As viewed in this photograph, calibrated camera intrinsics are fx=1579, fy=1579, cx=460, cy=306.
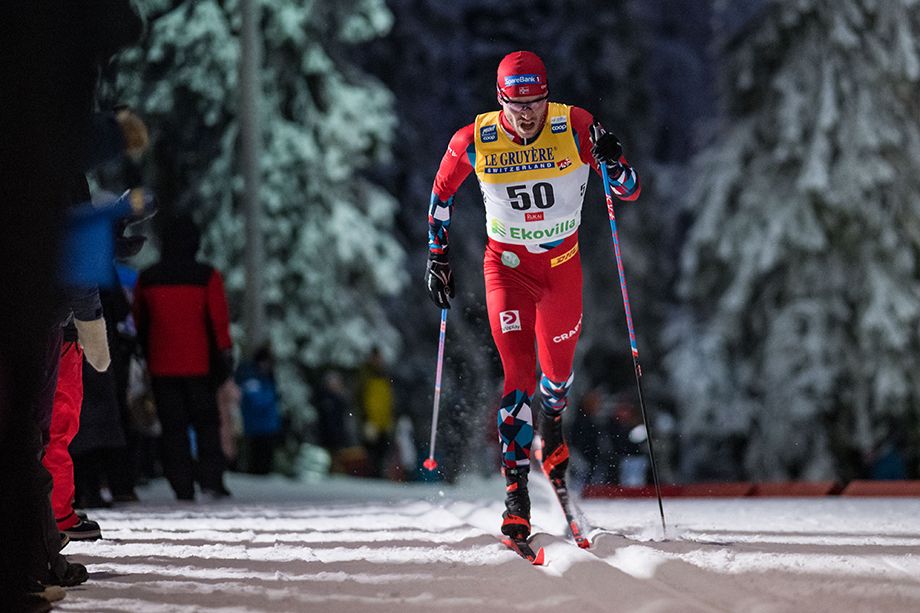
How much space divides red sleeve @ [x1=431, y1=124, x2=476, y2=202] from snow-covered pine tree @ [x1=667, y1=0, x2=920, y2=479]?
1246cm

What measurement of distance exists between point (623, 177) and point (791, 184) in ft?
42.4

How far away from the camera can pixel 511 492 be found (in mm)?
7031

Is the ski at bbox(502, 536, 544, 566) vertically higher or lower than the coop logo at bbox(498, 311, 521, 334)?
lower

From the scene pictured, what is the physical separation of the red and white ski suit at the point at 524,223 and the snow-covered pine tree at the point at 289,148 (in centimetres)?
1272

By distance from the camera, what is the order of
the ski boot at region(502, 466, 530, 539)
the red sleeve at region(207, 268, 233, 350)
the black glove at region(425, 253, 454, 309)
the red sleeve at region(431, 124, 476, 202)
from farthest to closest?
the red sleeve at region(207, 268, 233, 350) → the black glove at region(425, 253, 454, 309) → the red sleeve at region(431, 124, 476, 202) → the ski boot at region(502, 466, 530, 539)

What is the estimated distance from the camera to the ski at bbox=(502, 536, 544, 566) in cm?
629

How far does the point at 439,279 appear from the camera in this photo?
305 inches

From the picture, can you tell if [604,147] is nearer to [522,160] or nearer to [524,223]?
[522,160]

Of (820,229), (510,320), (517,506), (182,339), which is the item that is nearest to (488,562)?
(517,506)

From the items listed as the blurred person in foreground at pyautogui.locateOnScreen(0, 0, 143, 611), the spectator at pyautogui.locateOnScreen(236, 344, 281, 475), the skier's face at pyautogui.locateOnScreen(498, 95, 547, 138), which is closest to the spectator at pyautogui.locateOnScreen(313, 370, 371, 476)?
the spectator at pyautogui.locateOnScreen(236, 344, 281, 475)

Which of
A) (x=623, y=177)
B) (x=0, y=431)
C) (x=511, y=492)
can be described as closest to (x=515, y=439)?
(x=511, y=492)

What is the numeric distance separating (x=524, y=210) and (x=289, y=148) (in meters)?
13.5

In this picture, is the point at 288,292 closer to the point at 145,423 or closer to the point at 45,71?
the point at 145,423

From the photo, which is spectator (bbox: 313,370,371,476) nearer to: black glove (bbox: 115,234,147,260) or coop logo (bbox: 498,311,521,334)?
black glove (bbox: 115,234,147,260)
